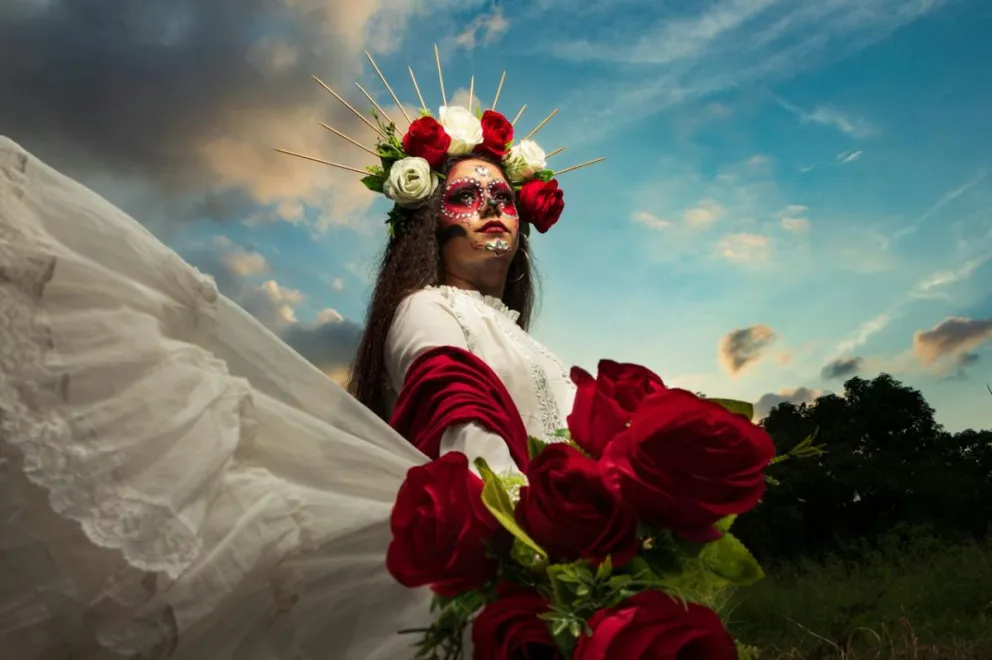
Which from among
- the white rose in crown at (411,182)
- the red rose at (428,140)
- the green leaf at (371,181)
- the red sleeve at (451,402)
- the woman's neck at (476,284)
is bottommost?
the red sleeve at (451,402)

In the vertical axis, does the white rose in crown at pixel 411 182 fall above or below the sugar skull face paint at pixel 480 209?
above

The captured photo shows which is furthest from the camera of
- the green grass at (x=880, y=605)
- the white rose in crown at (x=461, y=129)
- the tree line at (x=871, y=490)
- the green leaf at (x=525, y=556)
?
the tree line at (x=871, y=490)

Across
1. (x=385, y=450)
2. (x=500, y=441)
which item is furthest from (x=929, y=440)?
(x=385, y=450)

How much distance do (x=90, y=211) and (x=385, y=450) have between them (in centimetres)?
52

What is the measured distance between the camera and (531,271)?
263cm

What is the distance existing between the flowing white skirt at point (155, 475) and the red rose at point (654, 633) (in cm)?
34

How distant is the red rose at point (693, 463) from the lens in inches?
38.5

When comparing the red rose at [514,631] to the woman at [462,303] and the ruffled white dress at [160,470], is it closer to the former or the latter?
the ruffled white dress at [160,470]

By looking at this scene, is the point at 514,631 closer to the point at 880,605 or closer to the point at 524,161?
the point at 524,161

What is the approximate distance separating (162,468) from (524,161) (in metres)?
1.69

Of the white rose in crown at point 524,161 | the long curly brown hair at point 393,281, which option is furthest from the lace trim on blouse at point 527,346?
the white rose in crown at point 524,161

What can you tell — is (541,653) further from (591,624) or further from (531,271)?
(531,271)

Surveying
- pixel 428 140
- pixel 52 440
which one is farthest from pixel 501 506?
pixel 428 140

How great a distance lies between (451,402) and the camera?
1.65 meters
